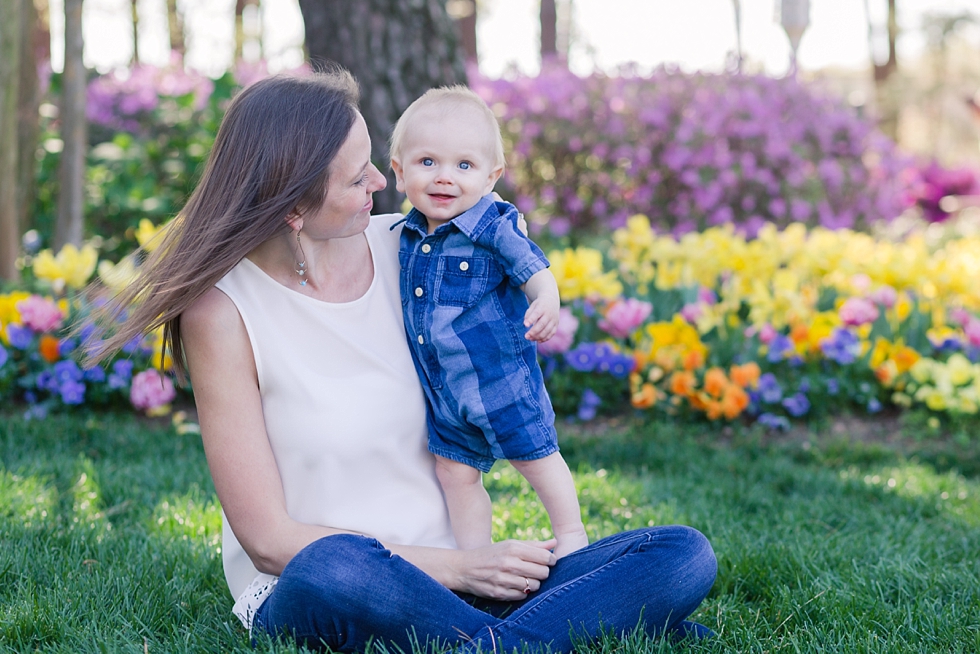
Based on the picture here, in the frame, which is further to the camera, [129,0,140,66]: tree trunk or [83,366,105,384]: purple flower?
[129,0,140,66]: tree trunk

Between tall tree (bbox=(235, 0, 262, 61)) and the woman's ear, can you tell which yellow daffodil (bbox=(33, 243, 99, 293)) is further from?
tall tree (bbox=(235, 0, 262, 61))

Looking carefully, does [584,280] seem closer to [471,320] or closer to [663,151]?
[471,320]

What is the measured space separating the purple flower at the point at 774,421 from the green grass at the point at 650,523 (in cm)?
13

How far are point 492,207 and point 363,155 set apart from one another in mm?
302

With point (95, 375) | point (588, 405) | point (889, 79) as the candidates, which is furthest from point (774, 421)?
point (889, 79)

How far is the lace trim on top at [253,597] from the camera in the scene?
1.83 meters

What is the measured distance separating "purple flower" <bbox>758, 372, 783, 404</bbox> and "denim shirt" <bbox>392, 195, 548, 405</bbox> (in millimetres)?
1969

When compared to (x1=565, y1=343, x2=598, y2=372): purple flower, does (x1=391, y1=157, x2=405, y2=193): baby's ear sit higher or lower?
higher

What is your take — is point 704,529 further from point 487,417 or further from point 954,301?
point 954,301

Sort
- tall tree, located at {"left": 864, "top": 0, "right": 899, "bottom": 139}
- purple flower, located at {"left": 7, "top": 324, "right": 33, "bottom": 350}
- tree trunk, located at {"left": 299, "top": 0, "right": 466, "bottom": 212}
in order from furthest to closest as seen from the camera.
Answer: tall tree, located at {"left": 864, "top": 0, "right": 899, "bottom": 139} < tree trunk, located at {"left": 299, "top": 0, "right": 466, "bottom": 212} < purple flower, located at {"left": 7, "top": 324, "right": 33, "bottom": 350}

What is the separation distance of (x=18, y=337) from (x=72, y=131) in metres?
1.46

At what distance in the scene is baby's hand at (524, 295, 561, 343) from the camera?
176 centimetres

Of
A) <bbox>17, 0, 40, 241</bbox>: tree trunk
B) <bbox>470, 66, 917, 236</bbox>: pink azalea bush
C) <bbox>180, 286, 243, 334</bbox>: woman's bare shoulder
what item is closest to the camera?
<bbox>180, 286, 243, 334</bbox>: woman's bare shoulder

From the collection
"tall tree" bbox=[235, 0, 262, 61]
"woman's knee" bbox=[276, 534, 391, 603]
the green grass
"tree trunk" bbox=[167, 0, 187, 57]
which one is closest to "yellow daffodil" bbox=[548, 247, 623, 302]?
the green grass
